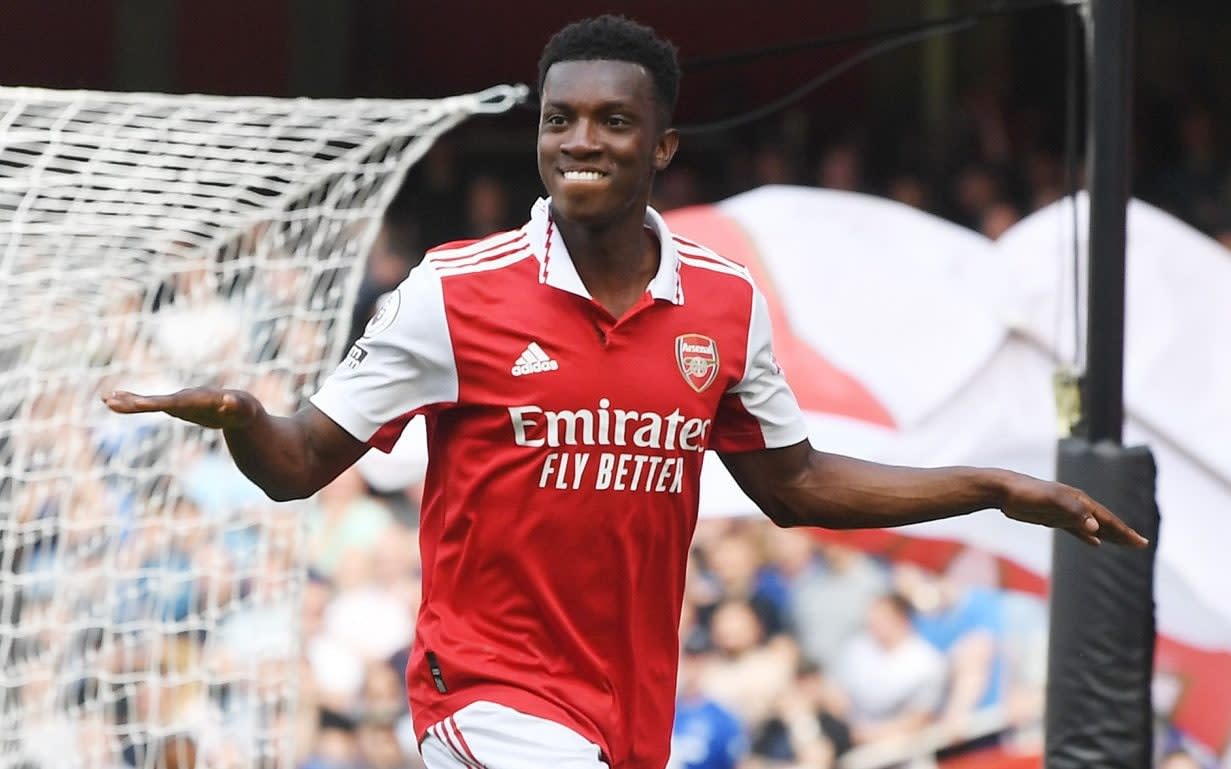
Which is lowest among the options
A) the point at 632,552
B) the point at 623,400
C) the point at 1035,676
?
the point at 1035,676

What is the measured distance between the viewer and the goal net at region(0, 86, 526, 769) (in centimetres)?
541

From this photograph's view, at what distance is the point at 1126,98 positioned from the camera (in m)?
4.94

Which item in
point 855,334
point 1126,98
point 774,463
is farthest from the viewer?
point 855,334

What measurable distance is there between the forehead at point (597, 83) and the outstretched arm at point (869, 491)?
28.5 inches

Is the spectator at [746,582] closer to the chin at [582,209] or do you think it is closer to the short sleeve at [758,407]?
the short sleeve at [758,407]

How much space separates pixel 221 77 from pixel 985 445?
5.99 m

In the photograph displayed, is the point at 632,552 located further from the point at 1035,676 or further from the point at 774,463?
the point at 1035,676

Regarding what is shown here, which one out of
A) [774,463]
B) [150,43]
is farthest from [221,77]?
[774,463]

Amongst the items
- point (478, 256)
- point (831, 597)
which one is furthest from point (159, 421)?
point (478, 256)

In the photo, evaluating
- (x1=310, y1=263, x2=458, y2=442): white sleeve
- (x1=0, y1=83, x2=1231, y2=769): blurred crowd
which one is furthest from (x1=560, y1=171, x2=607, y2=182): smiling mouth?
(x1=0, y1=83, x2=1231, y2=769): blurred crowd

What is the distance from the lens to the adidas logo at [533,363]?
334 cm

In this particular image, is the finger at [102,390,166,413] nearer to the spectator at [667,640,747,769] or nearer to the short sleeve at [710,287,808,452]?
the short sleeve at [710,287,808,452]

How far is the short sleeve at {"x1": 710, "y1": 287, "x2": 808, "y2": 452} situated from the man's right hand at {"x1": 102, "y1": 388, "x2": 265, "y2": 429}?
907 millimetres

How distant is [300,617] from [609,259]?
2360 millimetres
